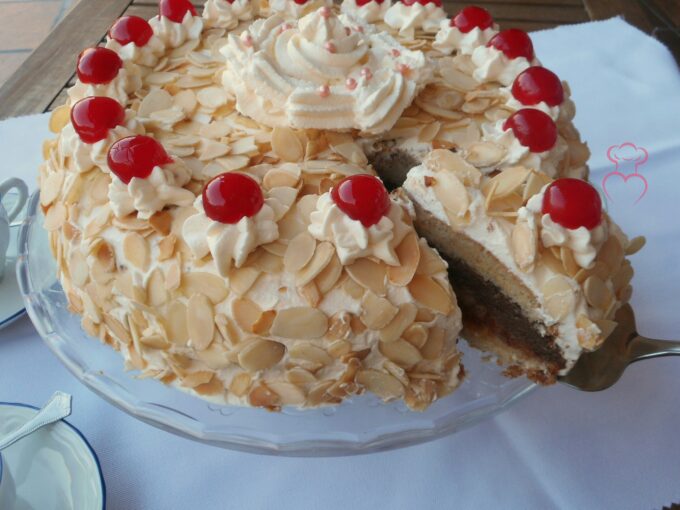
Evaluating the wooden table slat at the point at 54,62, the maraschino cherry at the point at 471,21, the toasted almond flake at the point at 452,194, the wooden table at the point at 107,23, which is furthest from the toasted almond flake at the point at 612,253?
the wooden table slat at the point at 54,62

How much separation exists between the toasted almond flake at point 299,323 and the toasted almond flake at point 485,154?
1.46 ft

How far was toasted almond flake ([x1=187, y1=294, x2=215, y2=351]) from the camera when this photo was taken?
1.03 metres

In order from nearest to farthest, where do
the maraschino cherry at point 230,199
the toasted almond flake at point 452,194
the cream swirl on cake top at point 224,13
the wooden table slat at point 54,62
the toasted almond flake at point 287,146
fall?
the maraschino cherry at point 230,199 → the toasted almond flake at point 452,194 → the toasted almond flake at point 287,146 → the cream swirl on cake top at point 224,13 → the wooden table slat at point 54,62

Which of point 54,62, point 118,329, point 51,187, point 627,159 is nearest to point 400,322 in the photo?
point 118,329

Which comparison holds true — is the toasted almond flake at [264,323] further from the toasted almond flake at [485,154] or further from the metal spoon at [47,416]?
the toasted almond flake at [485,154]

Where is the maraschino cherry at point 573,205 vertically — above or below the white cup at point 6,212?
above

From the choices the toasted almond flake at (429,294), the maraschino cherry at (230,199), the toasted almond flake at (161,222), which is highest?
the maraschino cherry at (230,199)

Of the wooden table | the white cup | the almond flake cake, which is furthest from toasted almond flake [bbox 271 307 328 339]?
the wooden table

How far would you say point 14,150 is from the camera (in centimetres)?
185

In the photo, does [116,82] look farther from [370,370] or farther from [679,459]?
[679,459]

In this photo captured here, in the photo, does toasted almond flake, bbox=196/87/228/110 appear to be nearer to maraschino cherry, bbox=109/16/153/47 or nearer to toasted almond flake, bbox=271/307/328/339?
maraschino cherry, bbox=109/16/153/47

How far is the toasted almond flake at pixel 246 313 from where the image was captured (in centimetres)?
102

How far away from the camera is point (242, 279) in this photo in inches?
40.2

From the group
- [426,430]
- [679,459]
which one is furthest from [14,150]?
[679,459]
